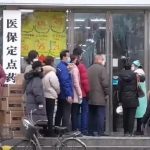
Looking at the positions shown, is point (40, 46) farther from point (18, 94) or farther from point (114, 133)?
point (114, 133)

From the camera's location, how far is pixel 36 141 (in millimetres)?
12461

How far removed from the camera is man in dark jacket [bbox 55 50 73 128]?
1429cm

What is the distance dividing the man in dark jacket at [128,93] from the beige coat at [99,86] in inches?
14.4

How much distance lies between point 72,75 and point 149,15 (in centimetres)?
289

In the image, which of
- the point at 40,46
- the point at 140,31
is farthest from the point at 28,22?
the point at 140,31

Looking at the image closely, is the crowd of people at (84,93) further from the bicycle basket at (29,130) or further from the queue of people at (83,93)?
the bicycle basket at (29,130)

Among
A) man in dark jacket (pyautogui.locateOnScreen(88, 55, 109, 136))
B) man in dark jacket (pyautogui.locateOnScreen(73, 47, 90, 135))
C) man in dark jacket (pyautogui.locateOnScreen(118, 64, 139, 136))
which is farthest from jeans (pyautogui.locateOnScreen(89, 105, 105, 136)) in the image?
man in dark jacket (pyautogui.locateOnScreen(118, 64, 139, 136))

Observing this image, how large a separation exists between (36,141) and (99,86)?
290 centimetres

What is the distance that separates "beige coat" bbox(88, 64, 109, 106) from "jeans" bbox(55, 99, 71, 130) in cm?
69

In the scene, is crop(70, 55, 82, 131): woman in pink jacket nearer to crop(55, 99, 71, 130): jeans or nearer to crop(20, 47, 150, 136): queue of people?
crop(20, 47, 150, 136): queue of people

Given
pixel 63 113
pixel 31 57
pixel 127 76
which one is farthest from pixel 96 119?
pixel 31 57

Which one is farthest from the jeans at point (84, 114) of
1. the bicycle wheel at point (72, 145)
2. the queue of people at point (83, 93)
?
the bicycle wheel at point (72, 145)

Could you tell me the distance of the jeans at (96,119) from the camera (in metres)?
14.8

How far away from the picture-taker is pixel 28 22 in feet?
52.2
